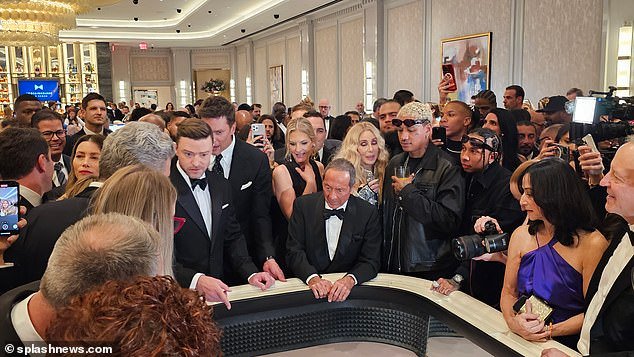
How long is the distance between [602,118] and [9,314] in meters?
3.58

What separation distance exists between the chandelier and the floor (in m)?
6.20

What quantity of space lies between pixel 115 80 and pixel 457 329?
21568mm

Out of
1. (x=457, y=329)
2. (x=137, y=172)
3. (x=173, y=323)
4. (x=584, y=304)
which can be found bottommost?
(x=457, y=329)

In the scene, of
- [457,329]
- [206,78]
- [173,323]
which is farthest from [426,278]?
[206,78]

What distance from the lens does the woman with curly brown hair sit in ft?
3.16

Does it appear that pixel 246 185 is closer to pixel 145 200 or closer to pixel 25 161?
pixel 25 161

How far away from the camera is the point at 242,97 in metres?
22.2

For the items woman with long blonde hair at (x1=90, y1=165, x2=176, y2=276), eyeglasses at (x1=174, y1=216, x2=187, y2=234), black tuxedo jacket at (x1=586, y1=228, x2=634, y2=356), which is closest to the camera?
woman with long blonde hair at (x1=90, y1=165, x2=176, y2=276)

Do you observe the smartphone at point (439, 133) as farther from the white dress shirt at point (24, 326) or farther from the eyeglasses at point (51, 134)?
the white dress shirt at point (24, 326)

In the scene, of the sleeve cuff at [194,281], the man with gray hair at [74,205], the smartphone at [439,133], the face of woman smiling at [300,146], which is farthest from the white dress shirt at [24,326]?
the smartphone at [439,133]

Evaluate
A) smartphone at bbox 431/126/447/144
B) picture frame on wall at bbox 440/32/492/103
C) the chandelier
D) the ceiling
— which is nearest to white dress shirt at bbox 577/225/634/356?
smartphone at bbox 431/126/447/144

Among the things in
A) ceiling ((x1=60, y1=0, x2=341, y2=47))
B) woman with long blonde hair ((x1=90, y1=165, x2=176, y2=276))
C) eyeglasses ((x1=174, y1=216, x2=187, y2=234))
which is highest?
ceiling ((x1=60, y1=0, x2=341, y2=47))

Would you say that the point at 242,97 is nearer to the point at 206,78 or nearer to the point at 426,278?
the point at 206,78

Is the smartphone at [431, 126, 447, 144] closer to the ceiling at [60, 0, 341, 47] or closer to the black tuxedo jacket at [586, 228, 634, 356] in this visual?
the black tuxedo jacket at [586, 228, 634, 356]
